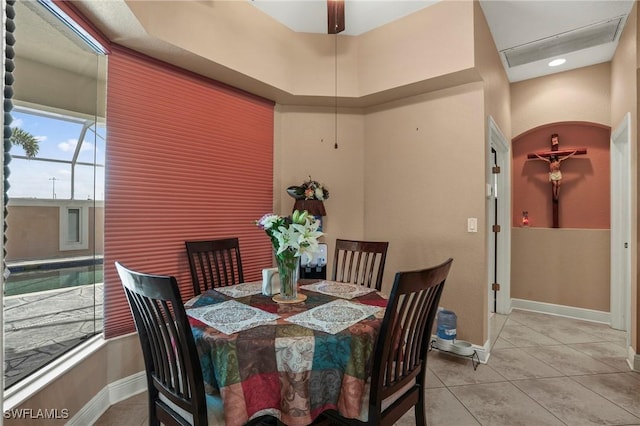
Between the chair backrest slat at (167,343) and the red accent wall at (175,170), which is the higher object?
the red accent wall at (175,170)

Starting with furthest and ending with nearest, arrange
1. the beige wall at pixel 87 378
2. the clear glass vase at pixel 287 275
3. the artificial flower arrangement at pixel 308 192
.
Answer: the artificial flower arrangement at pixel 308 192
the clear glass vase at pixel 287 275
the beige wall at pixel 87 378

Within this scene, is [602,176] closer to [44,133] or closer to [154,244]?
[154,244]

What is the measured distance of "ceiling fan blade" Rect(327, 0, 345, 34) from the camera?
1801 millimetres

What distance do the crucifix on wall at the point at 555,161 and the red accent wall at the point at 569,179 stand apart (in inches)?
2.3

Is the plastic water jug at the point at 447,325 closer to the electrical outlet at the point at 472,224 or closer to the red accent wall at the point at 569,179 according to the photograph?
the electrical outlet at the point at 472,224

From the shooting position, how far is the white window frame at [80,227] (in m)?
1.96

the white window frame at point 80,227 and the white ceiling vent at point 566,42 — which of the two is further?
the white ceiling vent at point 566,42

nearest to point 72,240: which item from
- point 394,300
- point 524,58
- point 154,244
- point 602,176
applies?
point 154,244

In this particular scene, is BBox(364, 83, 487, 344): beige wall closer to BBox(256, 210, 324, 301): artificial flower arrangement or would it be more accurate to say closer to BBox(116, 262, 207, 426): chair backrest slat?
BBox(256, 210, 324, 301): artificial flower arrangement

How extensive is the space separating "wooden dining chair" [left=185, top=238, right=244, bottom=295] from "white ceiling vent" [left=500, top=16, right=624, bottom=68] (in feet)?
11.7

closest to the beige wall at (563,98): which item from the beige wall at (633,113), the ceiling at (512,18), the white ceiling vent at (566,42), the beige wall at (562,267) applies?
the ceiling at (512,18)

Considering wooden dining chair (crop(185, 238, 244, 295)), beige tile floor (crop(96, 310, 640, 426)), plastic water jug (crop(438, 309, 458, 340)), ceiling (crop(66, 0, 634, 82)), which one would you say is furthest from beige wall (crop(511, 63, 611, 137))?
wooden dining chair (crop(185, 238, 244, 295))

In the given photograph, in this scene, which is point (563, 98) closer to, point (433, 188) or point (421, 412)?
point (433, 188)

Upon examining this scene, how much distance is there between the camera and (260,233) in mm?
3137
